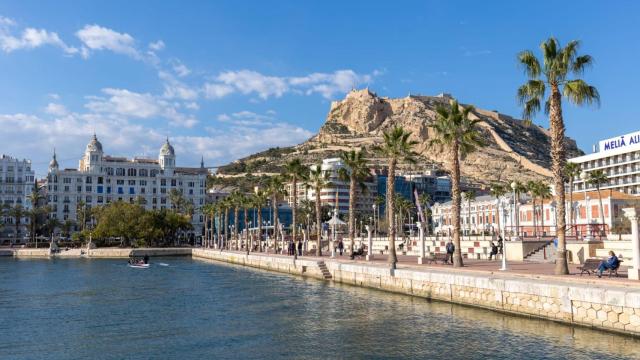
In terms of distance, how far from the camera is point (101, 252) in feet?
360

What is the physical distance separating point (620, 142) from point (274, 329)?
112m

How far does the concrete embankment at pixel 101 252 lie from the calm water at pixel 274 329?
68.2 m

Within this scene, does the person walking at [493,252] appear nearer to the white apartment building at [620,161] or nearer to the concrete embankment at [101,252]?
the white apartment building at [620,161]

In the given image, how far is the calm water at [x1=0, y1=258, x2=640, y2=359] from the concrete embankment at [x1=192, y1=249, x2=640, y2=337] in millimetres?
630

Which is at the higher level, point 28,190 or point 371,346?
point 28,190

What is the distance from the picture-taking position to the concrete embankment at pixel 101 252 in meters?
110

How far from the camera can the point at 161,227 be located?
125500mm

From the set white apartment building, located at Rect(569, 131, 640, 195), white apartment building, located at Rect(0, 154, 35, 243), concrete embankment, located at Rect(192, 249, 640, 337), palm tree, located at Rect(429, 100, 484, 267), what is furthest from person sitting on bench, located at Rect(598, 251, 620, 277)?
white apartment building, located at Rect(0, 154, 35, 243)

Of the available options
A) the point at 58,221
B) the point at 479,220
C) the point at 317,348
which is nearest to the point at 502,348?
the point at 317,348

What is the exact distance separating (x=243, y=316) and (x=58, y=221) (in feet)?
428

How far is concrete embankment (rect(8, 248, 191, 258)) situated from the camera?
110 meters

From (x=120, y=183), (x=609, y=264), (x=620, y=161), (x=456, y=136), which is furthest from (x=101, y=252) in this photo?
(x=620, y=161)

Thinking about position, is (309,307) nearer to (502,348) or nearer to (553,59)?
(502,348)

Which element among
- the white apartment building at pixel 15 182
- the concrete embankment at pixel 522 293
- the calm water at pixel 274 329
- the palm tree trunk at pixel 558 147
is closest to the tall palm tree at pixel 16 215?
the white apartment building at pixel 15 182
